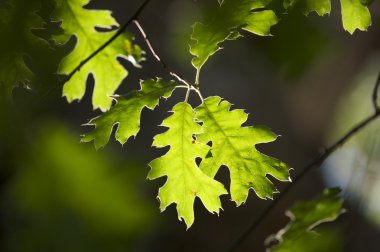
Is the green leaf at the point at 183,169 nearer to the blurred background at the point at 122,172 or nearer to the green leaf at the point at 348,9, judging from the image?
the blurred background at the point at 122,172

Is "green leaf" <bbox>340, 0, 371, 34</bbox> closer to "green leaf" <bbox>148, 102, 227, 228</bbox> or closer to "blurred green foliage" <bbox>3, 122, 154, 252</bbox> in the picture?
"green leaf" <bbox>148, 102, 227, 228</bbox>

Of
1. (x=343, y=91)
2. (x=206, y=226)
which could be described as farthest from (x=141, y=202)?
(x=343, y=91)

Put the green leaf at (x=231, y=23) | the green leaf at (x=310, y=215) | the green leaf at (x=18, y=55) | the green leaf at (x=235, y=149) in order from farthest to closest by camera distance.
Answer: the green leaf at (x=310, y=215) → the green leaf at (x=235, y=149) → the green leaf at (x=231, y=23) → the green leaf at (x=18, y=55)

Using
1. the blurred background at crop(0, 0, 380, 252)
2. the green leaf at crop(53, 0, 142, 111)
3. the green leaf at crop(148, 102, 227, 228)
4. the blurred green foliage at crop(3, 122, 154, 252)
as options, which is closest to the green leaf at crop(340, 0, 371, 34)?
the blurred background at crop(0, 0, 380, 252)

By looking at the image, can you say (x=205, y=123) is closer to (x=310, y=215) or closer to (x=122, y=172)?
(x=310, y=215)

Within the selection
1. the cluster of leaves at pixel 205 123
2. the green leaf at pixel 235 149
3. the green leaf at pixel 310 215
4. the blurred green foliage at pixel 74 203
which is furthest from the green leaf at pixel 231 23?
the blurred green foliage at pixel 74 203

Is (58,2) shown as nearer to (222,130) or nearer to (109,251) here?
(222,130)

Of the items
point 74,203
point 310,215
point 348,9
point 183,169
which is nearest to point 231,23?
point 348,9
